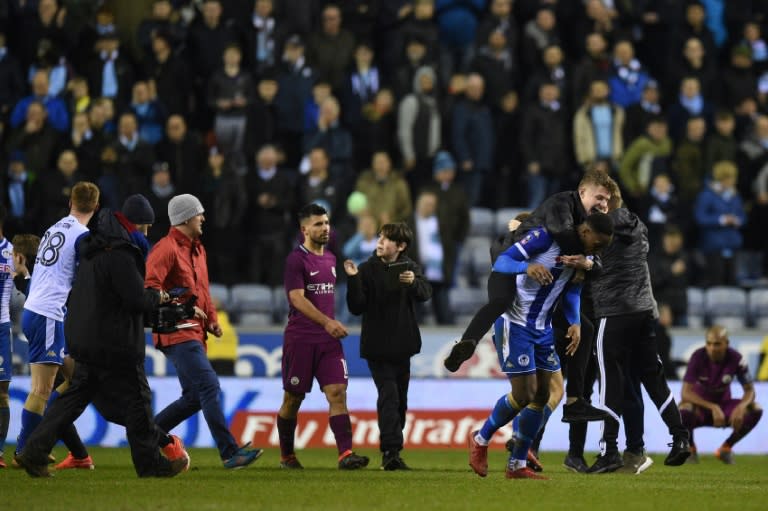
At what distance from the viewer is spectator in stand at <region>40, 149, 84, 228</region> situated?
67.6 ft

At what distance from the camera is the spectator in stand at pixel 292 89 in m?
22.4

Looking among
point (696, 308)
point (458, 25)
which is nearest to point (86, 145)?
point (458, 25)

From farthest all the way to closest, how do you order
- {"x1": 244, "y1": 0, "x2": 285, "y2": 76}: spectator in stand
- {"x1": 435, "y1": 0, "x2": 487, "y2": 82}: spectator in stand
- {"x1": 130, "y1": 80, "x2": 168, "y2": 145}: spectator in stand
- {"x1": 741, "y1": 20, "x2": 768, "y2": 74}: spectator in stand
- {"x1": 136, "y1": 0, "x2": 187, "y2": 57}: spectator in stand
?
{"x1": 741, "y1": 20, "x2": 768, "y2": 74}: spectator in stand
{"x1": 435, "y1": 0, "x2": 487, "y2": 82}: spectator in stand
{"x1": 244, "y1": 0, "x2": 285, "y2": 76}: spectator in stand
{"x1": 136, "y1": 0, "x2": 187, "y2": 57}: spectator in stand
{"x1": 130, "y1": 80, "x2": 168, "y2": 145}: spectator in stand

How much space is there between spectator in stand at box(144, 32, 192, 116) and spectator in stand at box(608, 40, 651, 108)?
660 cm

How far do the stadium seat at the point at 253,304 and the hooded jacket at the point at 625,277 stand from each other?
8.51 metres

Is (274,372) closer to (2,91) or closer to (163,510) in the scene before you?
(2,91)

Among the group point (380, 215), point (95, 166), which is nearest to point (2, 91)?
point (95, 166)

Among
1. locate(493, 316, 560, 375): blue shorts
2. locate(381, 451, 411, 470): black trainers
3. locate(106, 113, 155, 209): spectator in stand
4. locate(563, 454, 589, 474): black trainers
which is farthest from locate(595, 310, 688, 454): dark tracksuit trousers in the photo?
locate(106, 113, 155, 209): spectator in stand

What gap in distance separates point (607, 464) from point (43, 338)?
5.10 metres

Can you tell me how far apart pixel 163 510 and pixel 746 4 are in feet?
63.6

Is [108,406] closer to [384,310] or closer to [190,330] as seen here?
[190,330]

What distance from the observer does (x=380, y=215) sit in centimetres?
2083

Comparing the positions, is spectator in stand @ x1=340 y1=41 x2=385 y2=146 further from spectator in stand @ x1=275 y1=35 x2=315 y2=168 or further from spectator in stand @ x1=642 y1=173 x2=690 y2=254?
spectator in stand @ x1=642 y1=173 x2=690 y2=254

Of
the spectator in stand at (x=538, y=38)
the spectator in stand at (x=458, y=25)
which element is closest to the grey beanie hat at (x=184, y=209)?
the spectator in stand at (x=538, y=38)
